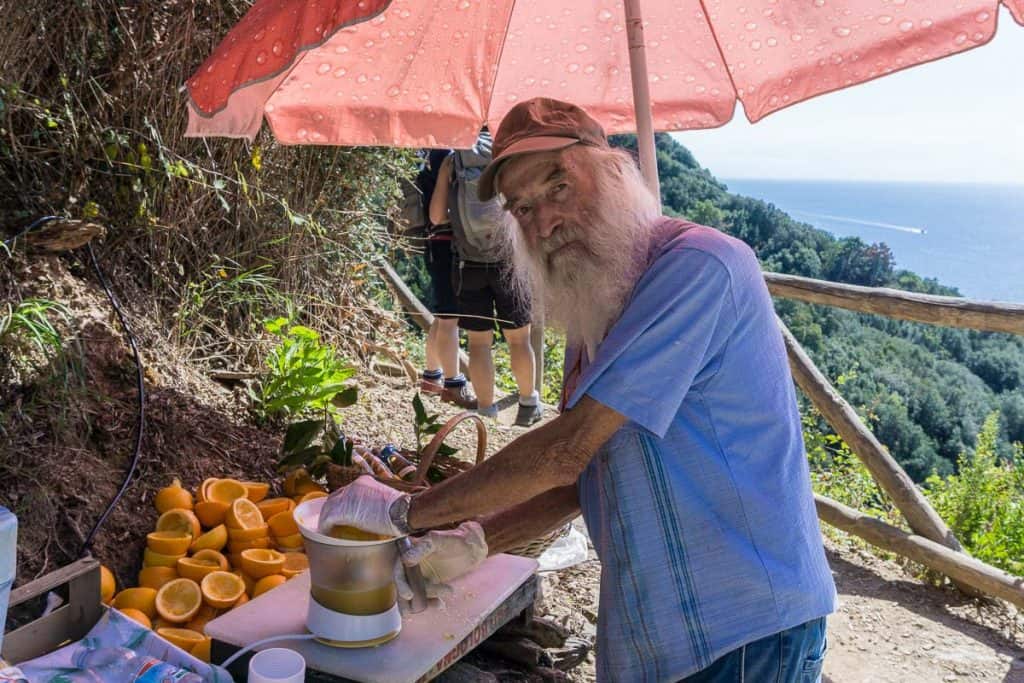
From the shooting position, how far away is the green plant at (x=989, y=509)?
4.50 metres

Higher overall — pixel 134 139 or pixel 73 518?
pixel 134 139

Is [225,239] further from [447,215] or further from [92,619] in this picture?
[92,619]

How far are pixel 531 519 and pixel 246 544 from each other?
118 centimetres

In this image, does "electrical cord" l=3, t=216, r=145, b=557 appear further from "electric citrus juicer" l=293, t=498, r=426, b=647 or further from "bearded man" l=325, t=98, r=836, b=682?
"bearded man" l=325, t=98, r=836, b=682

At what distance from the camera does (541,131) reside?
1.65m

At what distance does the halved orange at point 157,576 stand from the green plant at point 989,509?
410 cm

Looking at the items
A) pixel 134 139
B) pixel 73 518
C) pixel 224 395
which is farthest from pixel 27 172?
pixel 73 518

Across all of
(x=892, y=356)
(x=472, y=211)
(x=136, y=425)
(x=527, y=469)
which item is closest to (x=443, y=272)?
(x=472, y=211)

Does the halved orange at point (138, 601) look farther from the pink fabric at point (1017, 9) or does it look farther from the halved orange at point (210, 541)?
the pink fabric at point (1017, 9)

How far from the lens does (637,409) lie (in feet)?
4.53

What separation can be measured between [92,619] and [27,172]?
2409 millimetres

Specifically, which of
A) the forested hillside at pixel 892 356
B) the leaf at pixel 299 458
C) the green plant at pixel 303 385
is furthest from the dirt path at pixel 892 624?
the forested hillside at pixel 892 356

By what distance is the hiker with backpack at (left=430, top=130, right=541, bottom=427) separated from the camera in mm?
4559

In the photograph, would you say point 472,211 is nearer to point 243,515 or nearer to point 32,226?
point 32,226
